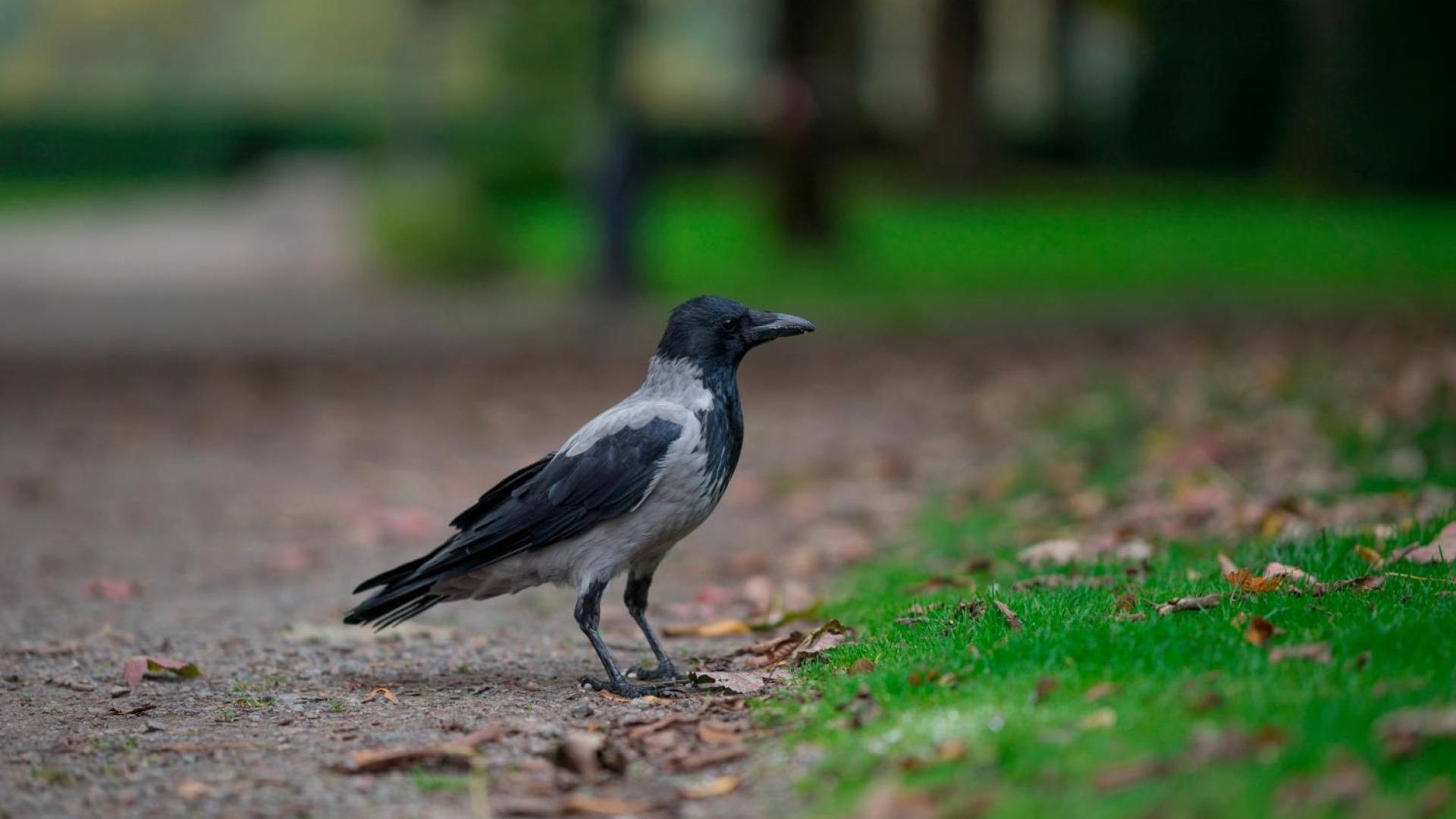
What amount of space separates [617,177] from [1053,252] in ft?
29.3

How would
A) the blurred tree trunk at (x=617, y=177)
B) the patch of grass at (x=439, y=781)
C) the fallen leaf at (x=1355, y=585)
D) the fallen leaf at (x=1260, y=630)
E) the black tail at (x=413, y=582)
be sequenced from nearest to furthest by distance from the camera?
the patch of grass at (x=439, y=781), the fallen leaf at (x=1260, y=630), the fallen leaf at (x=1355, y=585), the black tail at (x=413, y=582), the blurred tree trunk at (x=617, y=177)

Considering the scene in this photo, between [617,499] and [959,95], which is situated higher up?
[959,95]

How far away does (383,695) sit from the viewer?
18.7 ft

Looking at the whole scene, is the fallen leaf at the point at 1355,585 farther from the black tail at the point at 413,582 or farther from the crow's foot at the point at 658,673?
the black tail at the point at 413,582

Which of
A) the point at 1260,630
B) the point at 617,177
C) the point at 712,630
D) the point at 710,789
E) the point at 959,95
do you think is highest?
the point at 959,95

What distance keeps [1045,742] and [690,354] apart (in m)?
2.25

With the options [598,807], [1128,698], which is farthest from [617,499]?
[1128,698]

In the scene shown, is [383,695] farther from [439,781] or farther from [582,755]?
[582,755]

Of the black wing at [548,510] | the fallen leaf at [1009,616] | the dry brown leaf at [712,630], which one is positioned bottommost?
the dry brown leaf at [712,630]

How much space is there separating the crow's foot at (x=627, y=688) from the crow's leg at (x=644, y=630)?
14 cm

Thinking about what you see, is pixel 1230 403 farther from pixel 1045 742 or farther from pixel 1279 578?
pixel 1045 742

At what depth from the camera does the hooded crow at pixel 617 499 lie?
5699 mm

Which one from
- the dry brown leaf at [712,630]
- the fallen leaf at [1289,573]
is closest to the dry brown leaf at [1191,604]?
the fallen leaf at [1289,573]

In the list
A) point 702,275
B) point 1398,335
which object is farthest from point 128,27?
point 1398,335
